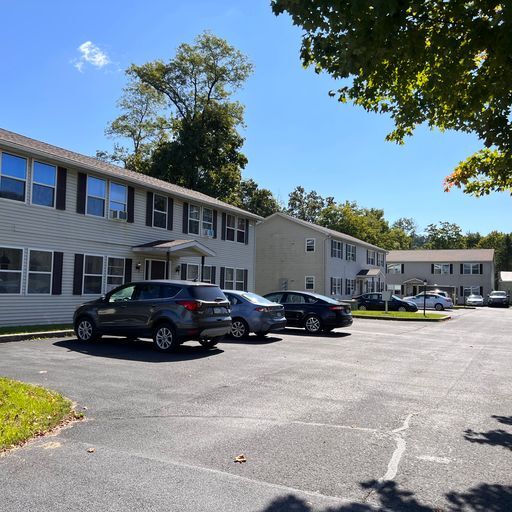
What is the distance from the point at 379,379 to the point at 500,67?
5.54 meters

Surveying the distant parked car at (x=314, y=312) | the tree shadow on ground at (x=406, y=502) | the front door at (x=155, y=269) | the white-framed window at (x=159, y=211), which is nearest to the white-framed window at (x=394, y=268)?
the white-framed window at (x=159, y=211)

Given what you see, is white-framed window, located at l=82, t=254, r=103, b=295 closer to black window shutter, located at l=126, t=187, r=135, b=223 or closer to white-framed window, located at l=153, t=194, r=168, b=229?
black window shutter, located at l=126, t=187, r=135, b=223

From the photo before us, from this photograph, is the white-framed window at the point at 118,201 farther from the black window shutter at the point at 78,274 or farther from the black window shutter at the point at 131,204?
the black window shutter at the point at 78,274

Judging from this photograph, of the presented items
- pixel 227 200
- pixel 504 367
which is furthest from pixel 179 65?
pixel 504 367

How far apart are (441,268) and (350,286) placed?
24.7 meters

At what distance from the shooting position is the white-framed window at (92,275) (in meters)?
18.5

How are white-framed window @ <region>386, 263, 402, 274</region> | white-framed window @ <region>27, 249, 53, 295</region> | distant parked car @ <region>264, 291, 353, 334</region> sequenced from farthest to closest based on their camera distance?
white-framed window @ <region>386, 263, 402, 274</region> → distant parked car @ <region>264, 291, 353, 334</region> → white-framed window @ <region>27, 249, 53, 295</region>

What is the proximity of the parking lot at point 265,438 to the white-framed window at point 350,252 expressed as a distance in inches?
1326

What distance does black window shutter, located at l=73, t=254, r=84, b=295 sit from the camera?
17969mm

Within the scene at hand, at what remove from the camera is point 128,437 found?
552 centimetres

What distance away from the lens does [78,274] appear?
18.1 meters

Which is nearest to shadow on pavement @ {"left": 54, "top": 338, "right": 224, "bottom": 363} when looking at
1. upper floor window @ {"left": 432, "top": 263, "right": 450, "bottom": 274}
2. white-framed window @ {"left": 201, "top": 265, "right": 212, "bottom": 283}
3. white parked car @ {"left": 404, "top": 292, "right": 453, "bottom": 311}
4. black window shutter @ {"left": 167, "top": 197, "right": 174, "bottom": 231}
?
black window shutter @ {"left": 167, "top": 197, "right": 174, "bottom": 231}

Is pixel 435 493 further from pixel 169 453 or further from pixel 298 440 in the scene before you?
pixel 169 453

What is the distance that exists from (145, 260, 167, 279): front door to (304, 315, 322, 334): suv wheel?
24.4 feet
